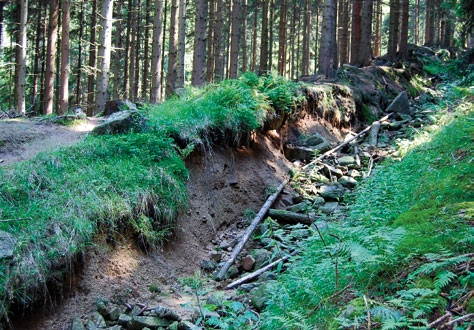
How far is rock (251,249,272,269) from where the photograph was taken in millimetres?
6211

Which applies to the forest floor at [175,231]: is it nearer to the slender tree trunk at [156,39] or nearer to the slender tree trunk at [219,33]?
the slender tree trunk at [156,39]

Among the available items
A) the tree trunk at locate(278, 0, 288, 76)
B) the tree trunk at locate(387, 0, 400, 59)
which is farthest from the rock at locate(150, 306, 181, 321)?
the tree trunk at locate(278, 0, 288, 76)

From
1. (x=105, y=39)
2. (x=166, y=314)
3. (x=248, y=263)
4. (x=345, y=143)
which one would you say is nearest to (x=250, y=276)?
(x=248, y=263)

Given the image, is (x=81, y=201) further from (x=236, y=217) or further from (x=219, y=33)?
(x=219, y=33)

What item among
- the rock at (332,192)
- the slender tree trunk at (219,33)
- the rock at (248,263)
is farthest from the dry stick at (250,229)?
the slender tree trunk at (219,33)

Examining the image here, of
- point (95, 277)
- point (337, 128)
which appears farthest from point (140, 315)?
point (337, 128)

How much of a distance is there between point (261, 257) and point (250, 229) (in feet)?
3.12

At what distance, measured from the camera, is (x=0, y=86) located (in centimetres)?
2570

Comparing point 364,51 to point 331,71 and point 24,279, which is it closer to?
point 331,71

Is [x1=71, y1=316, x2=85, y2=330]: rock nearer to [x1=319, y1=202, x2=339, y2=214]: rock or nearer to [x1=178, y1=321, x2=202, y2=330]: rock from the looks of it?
[x1=178, y1=321, x2=202, y2=330]: rock

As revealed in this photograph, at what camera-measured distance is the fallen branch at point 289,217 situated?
7.47 metres

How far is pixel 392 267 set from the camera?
3.55 metres

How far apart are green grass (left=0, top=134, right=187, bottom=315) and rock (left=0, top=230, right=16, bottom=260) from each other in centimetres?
6

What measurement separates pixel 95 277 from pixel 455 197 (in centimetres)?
426
